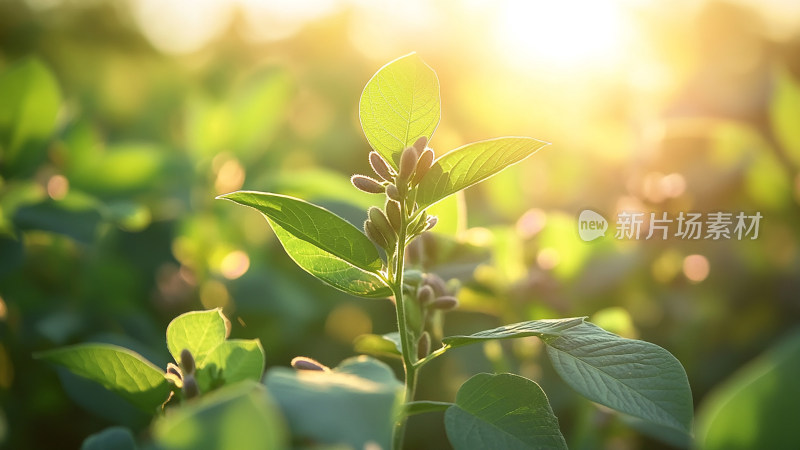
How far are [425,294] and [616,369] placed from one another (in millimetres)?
186

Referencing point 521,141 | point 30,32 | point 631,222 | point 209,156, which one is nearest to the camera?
point 521,141

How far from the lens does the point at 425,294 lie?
0.64 metres

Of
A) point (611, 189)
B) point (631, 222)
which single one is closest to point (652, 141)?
point (611, 189)

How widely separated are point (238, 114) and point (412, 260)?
0.99 m

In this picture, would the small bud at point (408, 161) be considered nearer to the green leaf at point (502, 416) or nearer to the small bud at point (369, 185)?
the small bud at point (369, 185)

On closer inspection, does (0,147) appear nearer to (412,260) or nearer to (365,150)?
(412,260)

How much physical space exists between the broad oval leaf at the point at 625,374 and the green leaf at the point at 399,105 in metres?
0.21

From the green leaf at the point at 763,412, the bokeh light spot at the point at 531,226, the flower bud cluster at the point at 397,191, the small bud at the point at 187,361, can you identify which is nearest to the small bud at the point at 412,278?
the flower bud cluster at the point at 397,191

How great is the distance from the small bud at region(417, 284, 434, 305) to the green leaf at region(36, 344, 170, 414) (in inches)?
9.4

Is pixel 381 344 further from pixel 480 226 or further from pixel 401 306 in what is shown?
pixel 480 226

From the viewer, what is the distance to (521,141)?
52 cm

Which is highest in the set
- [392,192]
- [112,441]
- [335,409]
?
[392,192]
